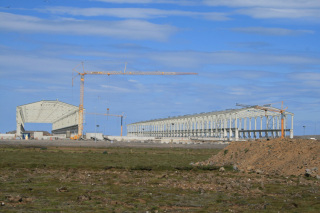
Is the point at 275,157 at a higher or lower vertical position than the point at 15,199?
higher

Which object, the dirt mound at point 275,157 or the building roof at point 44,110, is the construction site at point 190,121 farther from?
the dirt mound at point 275,157

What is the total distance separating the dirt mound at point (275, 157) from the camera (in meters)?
34.4

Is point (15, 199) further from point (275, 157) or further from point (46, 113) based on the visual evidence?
point (46, 113)

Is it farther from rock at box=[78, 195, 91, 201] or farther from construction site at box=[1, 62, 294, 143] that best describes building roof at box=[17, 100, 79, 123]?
rock at box=[78, 195, 91, 201]

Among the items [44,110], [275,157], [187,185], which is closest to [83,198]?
[187,185]

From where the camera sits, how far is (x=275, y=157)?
38.1 metres

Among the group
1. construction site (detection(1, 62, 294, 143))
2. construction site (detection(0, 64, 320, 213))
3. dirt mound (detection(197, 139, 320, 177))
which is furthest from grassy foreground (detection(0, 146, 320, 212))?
construction site (detection(1, 62, 294, 143))

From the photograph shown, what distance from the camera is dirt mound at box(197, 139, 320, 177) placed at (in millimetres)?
34375

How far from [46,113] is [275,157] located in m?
101

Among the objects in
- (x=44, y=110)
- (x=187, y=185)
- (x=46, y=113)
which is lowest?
(x=187, y=185)

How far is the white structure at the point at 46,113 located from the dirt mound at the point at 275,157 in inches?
3440

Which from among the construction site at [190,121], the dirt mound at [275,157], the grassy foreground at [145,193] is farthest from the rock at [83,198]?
the construction site at [190,121]

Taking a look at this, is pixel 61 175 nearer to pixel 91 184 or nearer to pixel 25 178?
pixel 25 178

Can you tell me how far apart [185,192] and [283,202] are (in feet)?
16.1
